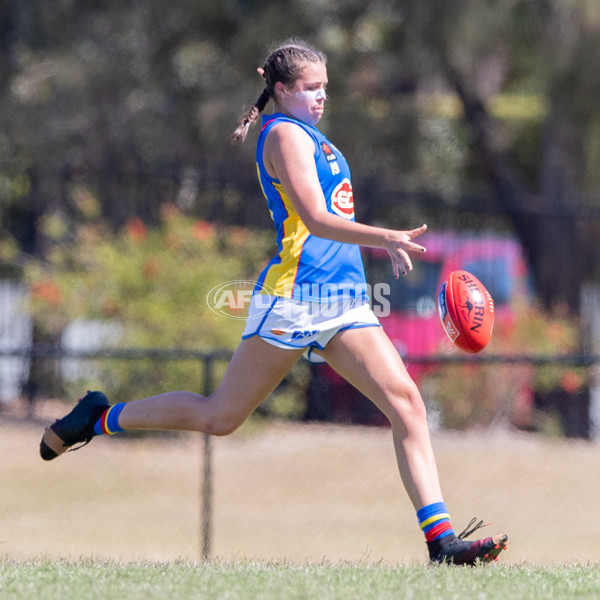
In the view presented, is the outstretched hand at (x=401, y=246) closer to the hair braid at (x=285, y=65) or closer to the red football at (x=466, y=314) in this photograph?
the red football at (x=466, y=314)

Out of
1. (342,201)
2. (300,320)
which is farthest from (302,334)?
(342,201)

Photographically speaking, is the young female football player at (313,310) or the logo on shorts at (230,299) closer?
the young female football player at (313,310)

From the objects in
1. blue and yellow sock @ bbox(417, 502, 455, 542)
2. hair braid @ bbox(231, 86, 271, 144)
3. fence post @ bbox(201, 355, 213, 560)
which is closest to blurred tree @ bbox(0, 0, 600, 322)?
fence post @ bbox(201, 355, 213, 560)

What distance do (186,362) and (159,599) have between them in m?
8.33

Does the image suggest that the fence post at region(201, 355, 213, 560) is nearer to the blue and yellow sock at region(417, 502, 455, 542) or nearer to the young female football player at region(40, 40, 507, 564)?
the young female football player at region(40, 40, 507, 564)

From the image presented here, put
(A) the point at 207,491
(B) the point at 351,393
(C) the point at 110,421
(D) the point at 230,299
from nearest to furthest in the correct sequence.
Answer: (C) the point at 110,421
(A) the point at 207,491
(D) the point at 230,299
(B) the point at 351,393

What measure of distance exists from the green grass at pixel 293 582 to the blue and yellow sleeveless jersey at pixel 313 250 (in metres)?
1.16

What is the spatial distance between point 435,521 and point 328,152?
1640 millimetres

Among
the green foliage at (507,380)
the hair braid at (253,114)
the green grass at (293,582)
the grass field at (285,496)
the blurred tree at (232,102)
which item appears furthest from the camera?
the blurred tree at (232,102)

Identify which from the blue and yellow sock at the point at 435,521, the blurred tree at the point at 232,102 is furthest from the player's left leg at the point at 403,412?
the blurred tree at the point at 232,102

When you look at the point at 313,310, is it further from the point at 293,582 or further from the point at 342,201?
the point at 293,582

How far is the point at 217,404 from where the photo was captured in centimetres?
502

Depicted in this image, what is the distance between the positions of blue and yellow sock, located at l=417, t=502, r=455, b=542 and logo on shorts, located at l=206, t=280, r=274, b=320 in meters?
7.00

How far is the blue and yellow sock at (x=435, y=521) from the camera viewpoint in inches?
187
